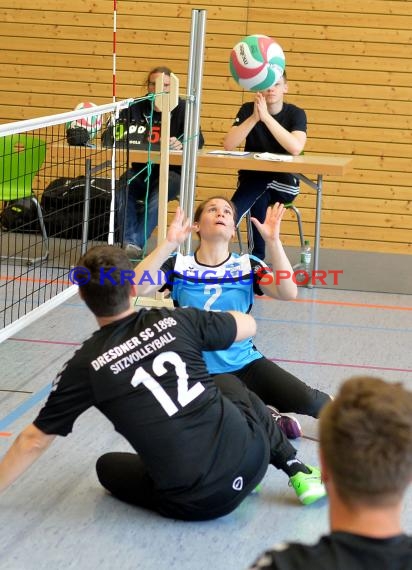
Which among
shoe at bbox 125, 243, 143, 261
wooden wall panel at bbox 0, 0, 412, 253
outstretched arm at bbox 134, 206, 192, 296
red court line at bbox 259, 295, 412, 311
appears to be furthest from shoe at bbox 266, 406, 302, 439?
wooden wall panel at bbox 0, 0, 412, 253

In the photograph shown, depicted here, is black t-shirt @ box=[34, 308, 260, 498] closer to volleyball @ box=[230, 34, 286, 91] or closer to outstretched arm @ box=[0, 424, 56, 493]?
outstretched arm @ box=[0, 424, 56, 493]

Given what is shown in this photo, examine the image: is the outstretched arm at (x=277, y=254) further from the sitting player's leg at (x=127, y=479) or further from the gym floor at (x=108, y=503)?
the sitting player's leg at (x=127, y=479)

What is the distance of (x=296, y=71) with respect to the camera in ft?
28.6

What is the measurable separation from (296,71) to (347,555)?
7.70 metres

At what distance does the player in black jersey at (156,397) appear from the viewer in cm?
282

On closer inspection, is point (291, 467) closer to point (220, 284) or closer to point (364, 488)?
point (220, 284)

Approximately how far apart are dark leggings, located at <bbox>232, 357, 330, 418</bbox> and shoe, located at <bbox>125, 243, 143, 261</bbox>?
3426 millimetres

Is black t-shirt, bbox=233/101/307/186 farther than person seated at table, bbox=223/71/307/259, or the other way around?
black t-shirt, bbox=233/101/307/186

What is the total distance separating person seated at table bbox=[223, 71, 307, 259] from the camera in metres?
6.79

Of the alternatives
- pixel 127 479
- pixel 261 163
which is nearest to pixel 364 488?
pixel 127 479

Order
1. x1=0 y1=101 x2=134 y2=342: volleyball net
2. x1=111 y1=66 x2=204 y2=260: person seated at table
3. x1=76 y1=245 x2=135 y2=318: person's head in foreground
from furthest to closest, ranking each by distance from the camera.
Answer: x1=111 y1=66 x2=204 y2=260: person seated at table, x1=0 y1=101 x2=134 y2=342: volleyball net, x1=76 y1=245 x2=135 y2=318: person's head in foreground

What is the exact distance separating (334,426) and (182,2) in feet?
26.2

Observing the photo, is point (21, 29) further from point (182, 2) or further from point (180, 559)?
point (180, 559)

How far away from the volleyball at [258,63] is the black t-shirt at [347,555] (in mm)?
5427
